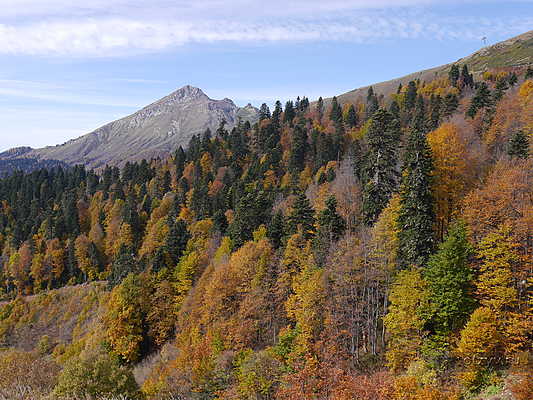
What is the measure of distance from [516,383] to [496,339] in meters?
3.28

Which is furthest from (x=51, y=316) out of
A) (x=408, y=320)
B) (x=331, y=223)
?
(x=408, y=320)

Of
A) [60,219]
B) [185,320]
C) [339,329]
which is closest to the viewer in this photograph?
[339,329]

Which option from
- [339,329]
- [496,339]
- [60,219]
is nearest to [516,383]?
[496,339]

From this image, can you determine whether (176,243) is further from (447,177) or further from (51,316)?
(447,177)

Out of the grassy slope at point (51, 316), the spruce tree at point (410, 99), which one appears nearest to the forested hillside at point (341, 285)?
the grassy slope at point (51, 316)

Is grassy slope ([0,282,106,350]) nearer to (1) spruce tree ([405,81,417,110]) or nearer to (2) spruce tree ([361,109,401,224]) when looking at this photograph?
(2) spruce tree ([361,109,401,224])

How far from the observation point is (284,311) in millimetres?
46844

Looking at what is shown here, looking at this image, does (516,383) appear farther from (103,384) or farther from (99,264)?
(99,264)

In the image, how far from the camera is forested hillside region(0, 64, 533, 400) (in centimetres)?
2898

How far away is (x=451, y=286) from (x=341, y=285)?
11.4m

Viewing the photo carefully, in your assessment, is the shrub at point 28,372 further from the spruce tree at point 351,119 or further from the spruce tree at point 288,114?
the spruce tree at point 288,114

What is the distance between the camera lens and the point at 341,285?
1553 inches

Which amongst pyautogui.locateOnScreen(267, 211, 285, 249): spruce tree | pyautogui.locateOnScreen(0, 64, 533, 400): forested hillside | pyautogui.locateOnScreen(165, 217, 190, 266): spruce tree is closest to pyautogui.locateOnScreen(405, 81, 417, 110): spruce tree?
pyautogui.locateOnScreen(0, 64, 533, 400): forested hillside

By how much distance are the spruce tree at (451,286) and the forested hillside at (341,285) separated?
4.9 inches
